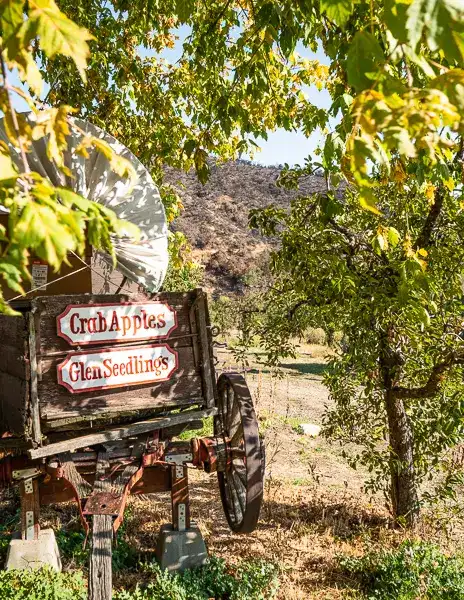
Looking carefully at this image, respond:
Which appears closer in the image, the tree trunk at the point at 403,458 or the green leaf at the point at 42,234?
the green leaf at the point at 42,234

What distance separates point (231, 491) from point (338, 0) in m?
4.18

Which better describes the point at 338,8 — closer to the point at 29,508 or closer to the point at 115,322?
the point at 115,322

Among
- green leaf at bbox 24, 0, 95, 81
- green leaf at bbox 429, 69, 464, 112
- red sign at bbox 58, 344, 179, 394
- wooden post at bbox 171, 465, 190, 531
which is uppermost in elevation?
green leaf at bbox 24, 0, 95, 81

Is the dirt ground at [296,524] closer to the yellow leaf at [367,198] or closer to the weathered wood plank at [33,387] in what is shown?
the weathered wood plank at [33,387]

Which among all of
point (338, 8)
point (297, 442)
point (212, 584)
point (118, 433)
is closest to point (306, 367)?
point (297, 442)

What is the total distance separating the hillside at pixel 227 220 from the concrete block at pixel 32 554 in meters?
44.3

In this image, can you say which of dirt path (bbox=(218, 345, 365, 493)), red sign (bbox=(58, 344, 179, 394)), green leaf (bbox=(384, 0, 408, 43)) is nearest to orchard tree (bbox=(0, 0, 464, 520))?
green leaf (bbox=(384, 0, 408, 43))

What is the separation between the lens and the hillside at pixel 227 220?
51.7 metres

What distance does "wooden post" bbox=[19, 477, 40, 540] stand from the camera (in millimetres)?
4371

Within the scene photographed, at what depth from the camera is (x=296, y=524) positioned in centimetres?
624

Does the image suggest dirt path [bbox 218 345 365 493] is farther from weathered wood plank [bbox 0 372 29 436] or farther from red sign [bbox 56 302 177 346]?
weathered wood plank [bbox 0 372 29 436]

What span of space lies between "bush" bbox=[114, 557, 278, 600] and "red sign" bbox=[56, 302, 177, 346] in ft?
6.48

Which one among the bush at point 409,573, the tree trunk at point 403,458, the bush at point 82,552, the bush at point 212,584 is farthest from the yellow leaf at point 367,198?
the tree trunk at point 403,458

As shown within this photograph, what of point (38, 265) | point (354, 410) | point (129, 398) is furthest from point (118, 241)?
point (354, 410)
